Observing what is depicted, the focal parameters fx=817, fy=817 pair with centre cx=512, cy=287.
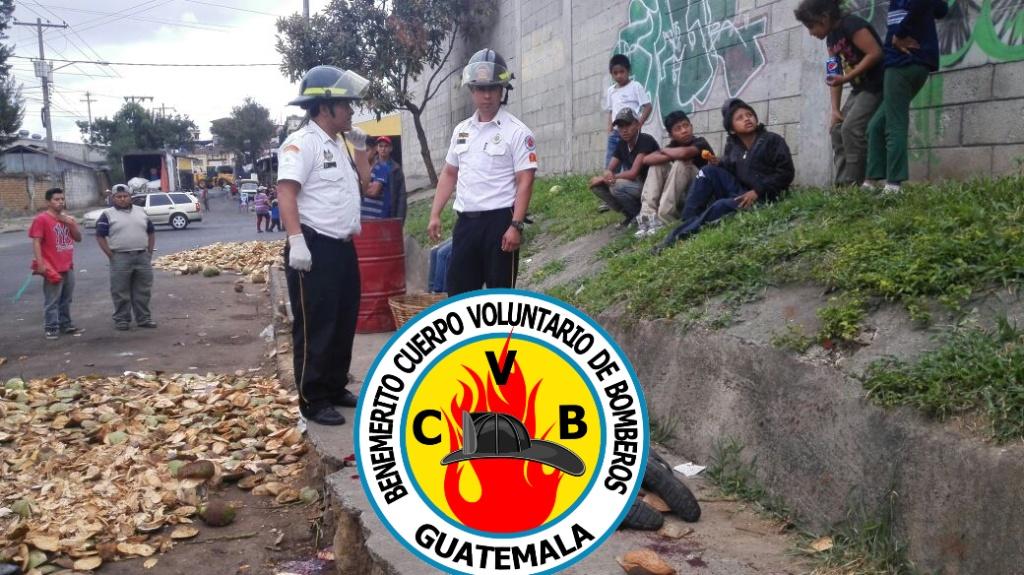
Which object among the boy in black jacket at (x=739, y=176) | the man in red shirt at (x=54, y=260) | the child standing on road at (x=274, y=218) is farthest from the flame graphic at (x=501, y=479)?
the child standing on road at (x=274, y=218)

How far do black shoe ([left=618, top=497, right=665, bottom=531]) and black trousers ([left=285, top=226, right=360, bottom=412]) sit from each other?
1.99 meters

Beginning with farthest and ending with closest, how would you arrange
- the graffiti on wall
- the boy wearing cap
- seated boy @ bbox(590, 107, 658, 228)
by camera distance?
the boy wearing cap, the graffiti on wall, seated boy @ bbox(590, 107, 658, 228)

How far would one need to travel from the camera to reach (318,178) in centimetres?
425

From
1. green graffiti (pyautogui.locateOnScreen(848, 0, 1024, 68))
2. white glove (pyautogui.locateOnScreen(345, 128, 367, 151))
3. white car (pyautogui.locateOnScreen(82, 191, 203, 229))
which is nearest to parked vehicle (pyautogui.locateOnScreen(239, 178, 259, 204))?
white car (pyautogui.locateOnScreen(82, 191, 203, 229))

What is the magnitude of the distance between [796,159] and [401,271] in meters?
3.62

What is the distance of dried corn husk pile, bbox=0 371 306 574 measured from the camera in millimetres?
4043

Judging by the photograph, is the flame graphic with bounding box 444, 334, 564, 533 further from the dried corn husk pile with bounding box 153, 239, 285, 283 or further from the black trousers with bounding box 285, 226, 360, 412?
the dried corn husk pile with bounding box 153, 239, 285, 283

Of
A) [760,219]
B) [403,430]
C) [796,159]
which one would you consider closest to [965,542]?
[403,430]

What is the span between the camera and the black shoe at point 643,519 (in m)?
3.08

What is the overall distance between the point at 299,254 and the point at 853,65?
3.89 metres

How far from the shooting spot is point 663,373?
13.9 feet

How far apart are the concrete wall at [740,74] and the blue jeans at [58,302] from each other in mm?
6933

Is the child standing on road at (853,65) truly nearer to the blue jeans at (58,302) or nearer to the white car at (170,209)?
the blue jeans at (58,302)

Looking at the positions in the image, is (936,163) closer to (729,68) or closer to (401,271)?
(729,68)
